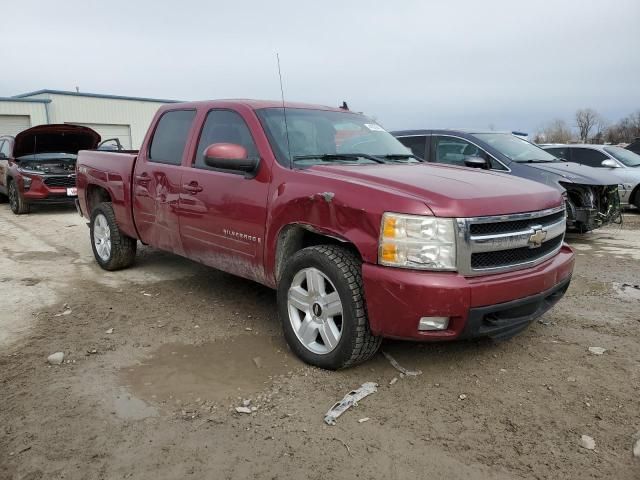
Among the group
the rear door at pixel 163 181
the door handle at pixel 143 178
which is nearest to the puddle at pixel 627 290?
the rear door at pixel 163 181

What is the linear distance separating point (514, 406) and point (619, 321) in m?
1.94

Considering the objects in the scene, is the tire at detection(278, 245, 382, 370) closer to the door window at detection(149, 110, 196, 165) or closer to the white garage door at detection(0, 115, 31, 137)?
the door window at detection(149, 110, 196, 165)

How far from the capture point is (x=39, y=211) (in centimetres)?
1188

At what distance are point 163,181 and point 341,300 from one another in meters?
2.40

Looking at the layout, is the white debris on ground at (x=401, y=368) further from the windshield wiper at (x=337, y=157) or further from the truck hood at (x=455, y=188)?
the windshield wiper at (x=337, y=157)

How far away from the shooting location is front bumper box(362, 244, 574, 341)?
2.91 m

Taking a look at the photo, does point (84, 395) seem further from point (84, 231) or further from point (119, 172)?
point (84, 231)

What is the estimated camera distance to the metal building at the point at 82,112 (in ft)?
80.1

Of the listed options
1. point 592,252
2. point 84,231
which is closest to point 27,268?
point 84,231

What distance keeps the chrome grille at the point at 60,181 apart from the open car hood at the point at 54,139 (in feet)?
3.23

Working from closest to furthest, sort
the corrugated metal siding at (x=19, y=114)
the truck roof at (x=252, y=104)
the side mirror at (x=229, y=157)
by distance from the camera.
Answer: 1. the side mirror at (x=229, y=157)
2. the truck roof at (x=252, y=104)
3. the corrugated metal siding at (x=19, y=114)

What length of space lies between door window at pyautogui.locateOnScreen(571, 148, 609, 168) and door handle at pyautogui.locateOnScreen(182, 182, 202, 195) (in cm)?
1028

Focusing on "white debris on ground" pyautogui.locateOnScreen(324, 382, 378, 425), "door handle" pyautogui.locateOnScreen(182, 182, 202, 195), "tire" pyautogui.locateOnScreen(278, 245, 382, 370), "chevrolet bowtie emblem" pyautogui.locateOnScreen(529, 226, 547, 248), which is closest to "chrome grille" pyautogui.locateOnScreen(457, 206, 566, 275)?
"chevrolet bowtie emblem" pyautogui.locateOnScreen(529, 226, 547, 248)

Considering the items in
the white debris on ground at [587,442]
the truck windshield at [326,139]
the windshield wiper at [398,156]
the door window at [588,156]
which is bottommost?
the white debris on ground at [587,442]
